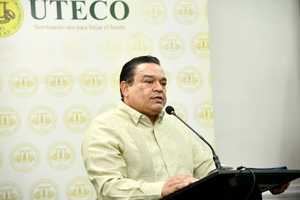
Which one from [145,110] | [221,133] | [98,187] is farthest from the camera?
[221,133]

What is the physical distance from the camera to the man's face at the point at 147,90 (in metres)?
2.49

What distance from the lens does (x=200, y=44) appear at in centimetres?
330

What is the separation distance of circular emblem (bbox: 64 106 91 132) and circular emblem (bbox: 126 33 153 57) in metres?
0.46

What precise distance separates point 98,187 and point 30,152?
3.07 ft

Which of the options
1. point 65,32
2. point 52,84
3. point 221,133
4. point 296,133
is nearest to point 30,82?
point 52,84

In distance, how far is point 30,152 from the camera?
9.98 feet

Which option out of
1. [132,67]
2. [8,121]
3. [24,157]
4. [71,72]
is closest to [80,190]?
[24,157]

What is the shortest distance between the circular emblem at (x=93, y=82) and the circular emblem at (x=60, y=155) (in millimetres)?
357

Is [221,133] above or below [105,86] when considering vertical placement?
below

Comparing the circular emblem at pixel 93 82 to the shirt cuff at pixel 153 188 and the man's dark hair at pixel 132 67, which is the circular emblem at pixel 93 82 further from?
the shirt cuff at pixel 153 188

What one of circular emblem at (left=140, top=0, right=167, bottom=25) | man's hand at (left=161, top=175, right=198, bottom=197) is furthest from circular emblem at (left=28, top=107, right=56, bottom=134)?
man's hand at (left=161, top=175, right=198, bottom=197)

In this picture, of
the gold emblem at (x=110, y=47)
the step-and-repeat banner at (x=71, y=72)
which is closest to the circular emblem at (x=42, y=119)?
the step-and-repeat banner at (x=71, y=72)

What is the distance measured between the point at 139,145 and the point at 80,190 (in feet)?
2.81

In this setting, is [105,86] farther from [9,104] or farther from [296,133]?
[296,133]
